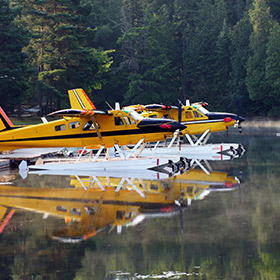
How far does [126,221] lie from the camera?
1291 cm

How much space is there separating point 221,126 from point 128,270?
2047 centimetres

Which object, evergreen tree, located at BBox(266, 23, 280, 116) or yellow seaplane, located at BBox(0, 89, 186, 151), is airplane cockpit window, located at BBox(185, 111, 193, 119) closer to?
yellow seaplane, located at BBox(0, 89, 186, 151)

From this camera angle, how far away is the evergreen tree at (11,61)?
169ft

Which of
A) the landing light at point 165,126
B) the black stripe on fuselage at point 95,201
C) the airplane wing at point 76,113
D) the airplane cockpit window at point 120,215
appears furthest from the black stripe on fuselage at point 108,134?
the airplane cockpit window at point 120,215

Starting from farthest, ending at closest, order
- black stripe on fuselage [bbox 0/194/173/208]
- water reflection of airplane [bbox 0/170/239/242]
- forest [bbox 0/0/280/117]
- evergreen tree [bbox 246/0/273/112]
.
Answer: evergreen tree [bbox 246/0/273/112], forest [bbox 0/0/280/117], black stripe on fuselage [bbox 0/194/173/208], water reflection of airplane [bbox 0/170/239/242]

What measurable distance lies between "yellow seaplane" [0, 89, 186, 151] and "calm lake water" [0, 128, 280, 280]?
312 centimetres

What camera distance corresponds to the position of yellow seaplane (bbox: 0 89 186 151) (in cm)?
2216

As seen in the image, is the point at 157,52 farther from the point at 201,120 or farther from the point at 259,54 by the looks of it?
the point at 201,120

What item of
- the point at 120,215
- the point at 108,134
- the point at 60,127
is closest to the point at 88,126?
the point at 108,134

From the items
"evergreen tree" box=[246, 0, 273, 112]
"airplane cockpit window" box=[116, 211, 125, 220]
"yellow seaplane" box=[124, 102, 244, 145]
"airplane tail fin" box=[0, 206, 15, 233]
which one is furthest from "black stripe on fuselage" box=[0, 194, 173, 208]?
"evergreen tree" box=[246, 0, 273, 112]

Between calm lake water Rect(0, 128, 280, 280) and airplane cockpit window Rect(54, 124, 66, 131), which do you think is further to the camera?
airplane cockpit window Rect(54, 124, 66, 131)

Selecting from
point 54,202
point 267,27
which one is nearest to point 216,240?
point 54,202

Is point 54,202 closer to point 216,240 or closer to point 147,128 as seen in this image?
point 216,240

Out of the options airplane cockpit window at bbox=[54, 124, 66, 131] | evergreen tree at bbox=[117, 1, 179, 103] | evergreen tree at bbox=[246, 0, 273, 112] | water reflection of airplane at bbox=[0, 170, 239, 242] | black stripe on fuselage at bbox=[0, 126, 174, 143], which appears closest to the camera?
water reflection of airplane at bbox=[0, 170, 239, 242]
